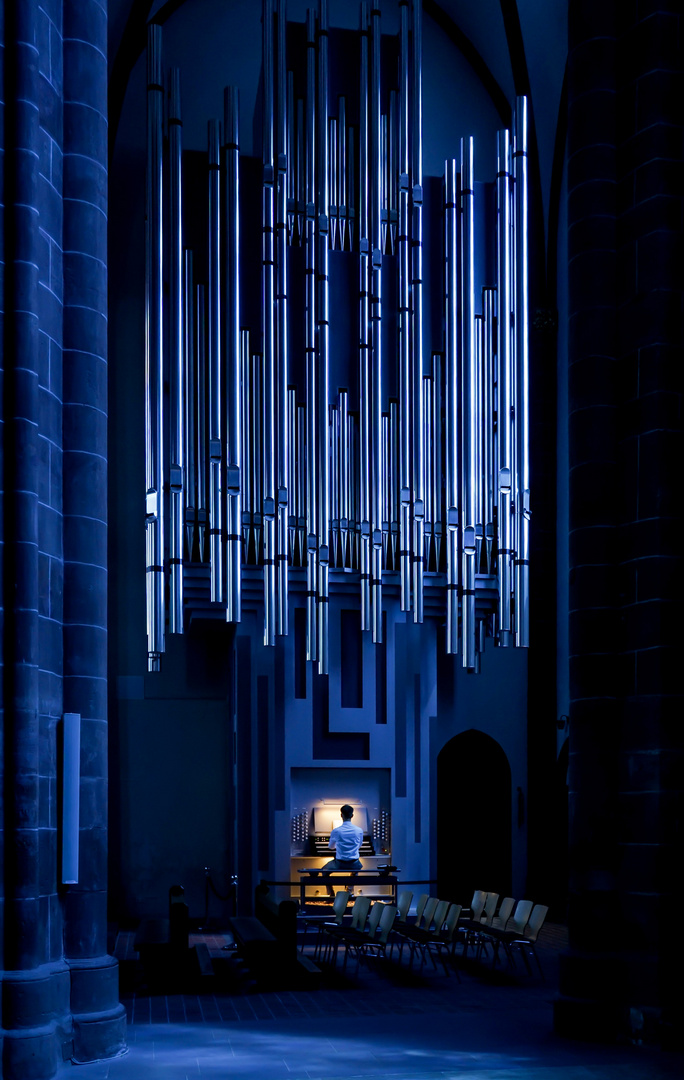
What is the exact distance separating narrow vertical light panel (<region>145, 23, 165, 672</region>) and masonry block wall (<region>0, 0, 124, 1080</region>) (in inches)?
279

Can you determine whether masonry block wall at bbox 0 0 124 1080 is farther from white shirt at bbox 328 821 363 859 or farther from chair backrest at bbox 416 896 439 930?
white shirt at bbox 328 821 363 859

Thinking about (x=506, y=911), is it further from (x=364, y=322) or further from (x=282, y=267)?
(x=282, y=267)

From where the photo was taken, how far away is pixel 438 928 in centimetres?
1331

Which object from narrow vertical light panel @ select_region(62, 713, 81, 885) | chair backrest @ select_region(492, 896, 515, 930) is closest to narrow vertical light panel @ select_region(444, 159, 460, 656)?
chair backrest @ select_region(492, 896, 515, 930)

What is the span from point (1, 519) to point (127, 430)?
11.6 meters

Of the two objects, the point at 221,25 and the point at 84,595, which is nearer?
the point at 84,595

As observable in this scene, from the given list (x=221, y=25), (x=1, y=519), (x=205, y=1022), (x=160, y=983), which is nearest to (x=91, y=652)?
(x=1, y=519)

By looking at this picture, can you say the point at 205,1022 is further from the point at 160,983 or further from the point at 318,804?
the point at 318,804

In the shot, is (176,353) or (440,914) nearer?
(440,914)

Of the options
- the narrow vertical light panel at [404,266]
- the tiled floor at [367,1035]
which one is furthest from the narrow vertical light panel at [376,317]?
the tiled floor at [367,1035]

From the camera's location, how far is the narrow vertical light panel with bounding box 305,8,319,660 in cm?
1728

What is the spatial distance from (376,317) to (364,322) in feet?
0.59

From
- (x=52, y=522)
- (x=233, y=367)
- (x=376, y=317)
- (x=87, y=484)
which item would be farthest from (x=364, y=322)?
(x=52, y=522)

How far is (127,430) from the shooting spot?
66.2 ft
